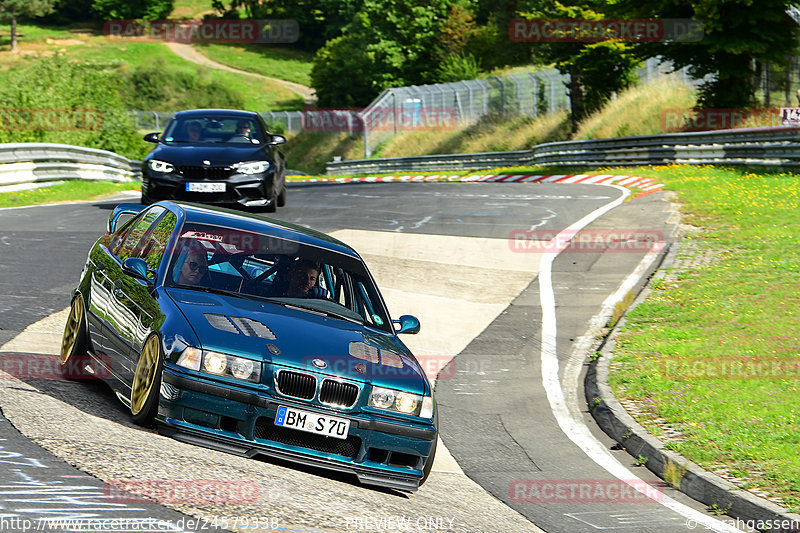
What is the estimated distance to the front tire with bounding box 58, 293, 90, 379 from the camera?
7.85 metres

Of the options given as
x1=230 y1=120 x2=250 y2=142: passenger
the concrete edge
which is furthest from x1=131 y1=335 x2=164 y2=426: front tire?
x1=230 y1=120 x2=250 y2=142: passenger

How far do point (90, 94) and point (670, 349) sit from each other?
109 ft

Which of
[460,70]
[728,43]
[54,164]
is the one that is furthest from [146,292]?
[460,70]

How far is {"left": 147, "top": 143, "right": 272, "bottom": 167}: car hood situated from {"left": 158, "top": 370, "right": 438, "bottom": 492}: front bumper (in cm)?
1048

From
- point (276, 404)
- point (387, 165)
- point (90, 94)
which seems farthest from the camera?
point (387, 165)

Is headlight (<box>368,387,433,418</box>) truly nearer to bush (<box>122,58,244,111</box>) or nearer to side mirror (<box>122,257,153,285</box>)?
side mirror (<box>122,257,153,285</box>)

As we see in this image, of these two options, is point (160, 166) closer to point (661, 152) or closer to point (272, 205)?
point (272, 205)

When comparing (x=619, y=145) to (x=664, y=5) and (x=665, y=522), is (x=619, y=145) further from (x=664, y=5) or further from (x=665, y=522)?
(x=665, y=522)

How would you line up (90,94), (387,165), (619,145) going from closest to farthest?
1. (619,145)
2. (90,94)
3. (387,165)

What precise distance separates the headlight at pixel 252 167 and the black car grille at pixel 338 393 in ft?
35.0

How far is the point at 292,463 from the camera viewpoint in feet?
21.6

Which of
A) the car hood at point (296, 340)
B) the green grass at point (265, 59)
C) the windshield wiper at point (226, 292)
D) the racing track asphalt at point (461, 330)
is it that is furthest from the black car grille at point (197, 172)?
the green grass at point (265, 59)

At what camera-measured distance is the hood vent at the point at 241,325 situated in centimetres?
645

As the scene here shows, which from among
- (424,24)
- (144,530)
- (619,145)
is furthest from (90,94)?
(424,24)
